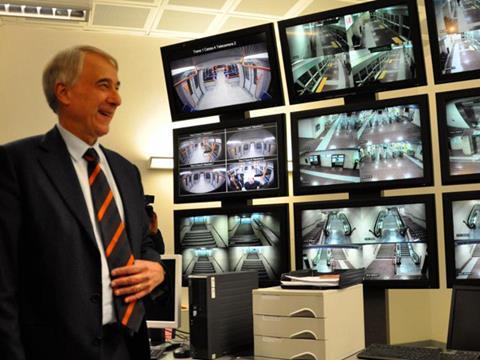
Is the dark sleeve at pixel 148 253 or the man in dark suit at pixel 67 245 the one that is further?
the dark sleeve at pixel 148 253

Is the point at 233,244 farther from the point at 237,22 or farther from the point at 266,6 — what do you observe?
the point at 237,22

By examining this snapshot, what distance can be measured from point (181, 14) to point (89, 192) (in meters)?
3.37

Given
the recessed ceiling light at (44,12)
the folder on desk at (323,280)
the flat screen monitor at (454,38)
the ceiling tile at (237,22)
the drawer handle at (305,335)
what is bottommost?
the drawer handle at (305,335)

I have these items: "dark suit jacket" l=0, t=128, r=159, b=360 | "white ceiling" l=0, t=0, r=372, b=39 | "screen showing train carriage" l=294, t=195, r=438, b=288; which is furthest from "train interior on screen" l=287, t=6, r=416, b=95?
"white ceiling" l=0, t=0, r=372, b=39

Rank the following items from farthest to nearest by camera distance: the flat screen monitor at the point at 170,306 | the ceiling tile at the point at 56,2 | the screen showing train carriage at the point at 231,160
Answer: the ceiling tile at the point at 56,2 → the screen showing train carriage at the point at 231,160 → the flat screen monitor at the point at 170,306

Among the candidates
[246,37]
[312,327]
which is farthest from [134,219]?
[246,37]

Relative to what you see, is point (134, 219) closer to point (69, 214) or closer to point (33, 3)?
point (69, 214)

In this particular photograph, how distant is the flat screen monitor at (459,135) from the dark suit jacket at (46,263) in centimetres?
167

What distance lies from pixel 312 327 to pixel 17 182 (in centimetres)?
126

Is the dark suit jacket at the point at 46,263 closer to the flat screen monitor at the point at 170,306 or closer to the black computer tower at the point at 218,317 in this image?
the black computer tower at the point at 218,317

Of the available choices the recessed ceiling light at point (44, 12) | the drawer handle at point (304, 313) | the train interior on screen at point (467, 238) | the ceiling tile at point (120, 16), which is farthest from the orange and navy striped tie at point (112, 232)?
the ceiling tile at point (120, 16)

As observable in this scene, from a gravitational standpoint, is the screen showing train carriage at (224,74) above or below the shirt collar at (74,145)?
above

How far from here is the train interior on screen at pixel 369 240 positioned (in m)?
2.45

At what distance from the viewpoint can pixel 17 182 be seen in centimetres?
134
